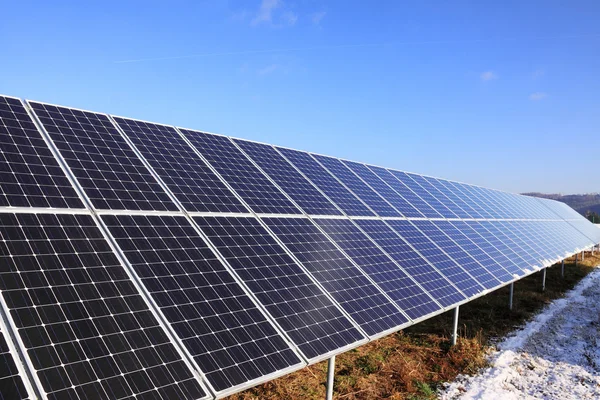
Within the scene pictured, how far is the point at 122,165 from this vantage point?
1041 cm

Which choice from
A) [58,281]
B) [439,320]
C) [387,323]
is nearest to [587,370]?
[439,320]

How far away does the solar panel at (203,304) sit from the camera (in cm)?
666

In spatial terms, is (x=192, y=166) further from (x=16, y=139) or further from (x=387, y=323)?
(x=387, y=323)

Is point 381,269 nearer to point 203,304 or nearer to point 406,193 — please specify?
point 203,304

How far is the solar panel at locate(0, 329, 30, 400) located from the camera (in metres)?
4.66

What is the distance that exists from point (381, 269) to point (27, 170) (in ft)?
30.0

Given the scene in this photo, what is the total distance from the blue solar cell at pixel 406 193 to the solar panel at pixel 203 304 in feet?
44.9

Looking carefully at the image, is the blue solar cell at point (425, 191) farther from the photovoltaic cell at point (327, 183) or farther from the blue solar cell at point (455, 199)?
the photovoltaic cell at point (327, 183)

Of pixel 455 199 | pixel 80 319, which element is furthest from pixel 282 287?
pixel 455 199

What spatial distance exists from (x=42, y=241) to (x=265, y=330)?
407cm

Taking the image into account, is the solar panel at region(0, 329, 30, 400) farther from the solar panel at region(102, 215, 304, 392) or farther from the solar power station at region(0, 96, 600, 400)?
the solar panel at region(102, 215, 304, 392)

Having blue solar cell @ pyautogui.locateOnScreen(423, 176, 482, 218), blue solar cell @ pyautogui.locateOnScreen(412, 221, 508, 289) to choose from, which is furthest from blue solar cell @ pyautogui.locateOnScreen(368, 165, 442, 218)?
blue solar cell @ pyautogui.locateOnScreen(423, 176, 482, 218)

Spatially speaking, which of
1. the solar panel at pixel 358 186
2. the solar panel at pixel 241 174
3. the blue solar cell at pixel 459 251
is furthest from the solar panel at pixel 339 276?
the blue solar cell at pixel 459 251

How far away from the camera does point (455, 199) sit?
27.5m
